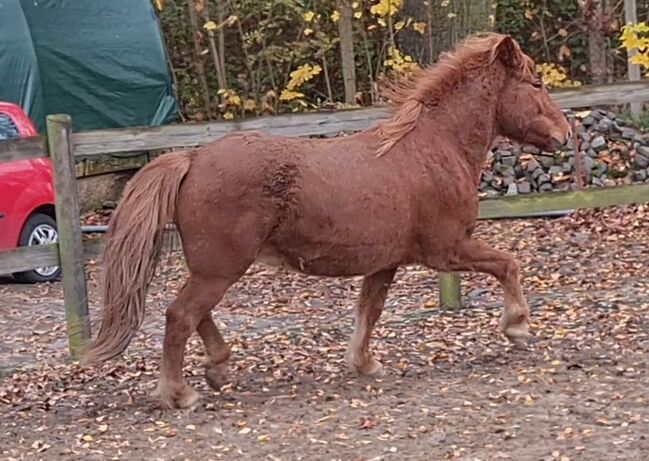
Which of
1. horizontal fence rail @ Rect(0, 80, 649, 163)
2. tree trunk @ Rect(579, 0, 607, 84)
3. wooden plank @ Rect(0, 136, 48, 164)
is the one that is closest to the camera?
wooden plank @ Rect(0, 136, 48, 164)

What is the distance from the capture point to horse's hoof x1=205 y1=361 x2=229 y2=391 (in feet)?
20.4

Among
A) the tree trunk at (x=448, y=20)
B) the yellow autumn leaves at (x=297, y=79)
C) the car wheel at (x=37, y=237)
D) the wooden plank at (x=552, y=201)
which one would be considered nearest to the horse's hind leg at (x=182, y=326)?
the wooden plank at (x=552, y=201)

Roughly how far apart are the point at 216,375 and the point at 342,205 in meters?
1.08

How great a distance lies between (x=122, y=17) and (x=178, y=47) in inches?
85.7

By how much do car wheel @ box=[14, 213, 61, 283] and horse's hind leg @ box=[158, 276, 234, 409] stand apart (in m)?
5.11

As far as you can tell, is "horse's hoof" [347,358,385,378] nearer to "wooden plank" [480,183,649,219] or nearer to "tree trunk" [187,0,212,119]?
"wooden plank" [480,183,649,219]

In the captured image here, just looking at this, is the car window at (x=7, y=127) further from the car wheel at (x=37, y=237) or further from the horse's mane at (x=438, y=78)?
the horse's mane at (x=438, y=78)

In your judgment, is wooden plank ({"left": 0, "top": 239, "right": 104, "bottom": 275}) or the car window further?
the car window

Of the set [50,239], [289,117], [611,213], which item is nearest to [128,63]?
[50,239]

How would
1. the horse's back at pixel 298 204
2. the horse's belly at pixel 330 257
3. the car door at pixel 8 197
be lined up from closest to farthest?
the horse's back at pixel 298 204 < the horse's belly at pixel 330 257 < the car door at pixel 8 197

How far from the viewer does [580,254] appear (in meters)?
9.88

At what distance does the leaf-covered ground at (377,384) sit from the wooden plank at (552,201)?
0.63m

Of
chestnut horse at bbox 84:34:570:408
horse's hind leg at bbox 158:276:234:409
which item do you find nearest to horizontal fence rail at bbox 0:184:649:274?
chestnut horse at bbox 84:34:570:408

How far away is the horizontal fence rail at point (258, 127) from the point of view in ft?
24.1
